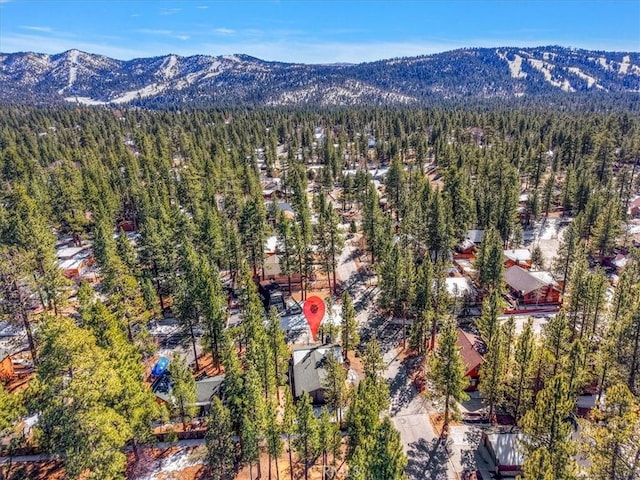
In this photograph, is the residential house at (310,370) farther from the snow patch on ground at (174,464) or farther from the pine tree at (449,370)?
the snow patch on ground at (174,464)

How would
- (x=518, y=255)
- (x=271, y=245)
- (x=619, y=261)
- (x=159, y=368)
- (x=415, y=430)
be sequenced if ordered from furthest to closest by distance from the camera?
(x=271, y=245) → (x=518, y=255) → (x=619, y=261) → (x=159, y=368) → (x=415, y=430)

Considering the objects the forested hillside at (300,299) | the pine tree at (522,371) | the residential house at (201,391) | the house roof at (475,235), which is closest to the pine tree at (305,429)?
the forested hillside at (300,299)

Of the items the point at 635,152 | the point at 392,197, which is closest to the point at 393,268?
the point at 392,197

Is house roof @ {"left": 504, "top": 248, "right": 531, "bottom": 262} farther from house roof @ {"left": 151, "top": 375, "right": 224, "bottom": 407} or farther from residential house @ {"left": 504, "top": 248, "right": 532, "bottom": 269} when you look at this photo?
house roof @ {"left": 151, "top": 375, "right": 224, "bottom": 407}

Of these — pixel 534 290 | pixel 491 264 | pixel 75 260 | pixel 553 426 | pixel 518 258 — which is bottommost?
pixel 534 290

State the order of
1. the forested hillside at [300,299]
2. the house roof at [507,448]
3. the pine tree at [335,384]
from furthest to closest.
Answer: the pine tree at [335,384], the house roof at [507,448], the forested hillside at [300,299]

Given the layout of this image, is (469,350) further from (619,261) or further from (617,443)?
(619,261)

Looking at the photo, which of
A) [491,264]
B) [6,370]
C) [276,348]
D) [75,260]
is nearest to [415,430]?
[276,348]
